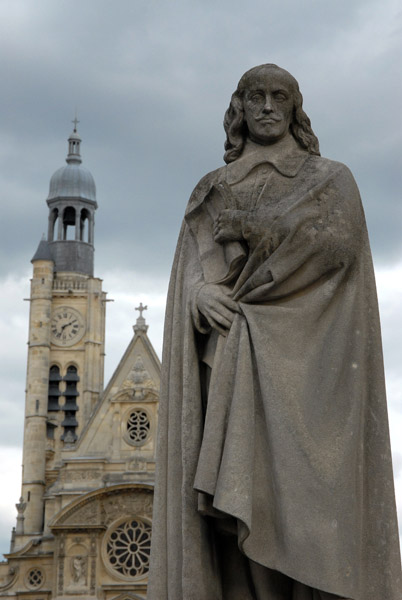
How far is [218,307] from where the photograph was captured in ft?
10.6

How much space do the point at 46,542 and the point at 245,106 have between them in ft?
119

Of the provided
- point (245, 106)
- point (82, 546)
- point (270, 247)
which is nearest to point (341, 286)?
point (270, 247)

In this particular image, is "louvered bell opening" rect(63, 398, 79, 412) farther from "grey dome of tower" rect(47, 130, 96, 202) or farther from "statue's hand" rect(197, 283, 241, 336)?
"statue's hand" rect(197, 283, 241, 336)

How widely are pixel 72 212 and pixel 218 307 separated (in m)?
52.1

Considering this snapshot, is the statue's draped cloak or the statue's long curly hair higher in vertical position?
the statue's long curly hair

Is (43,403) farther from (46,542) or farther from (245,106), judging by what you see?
(245,106)

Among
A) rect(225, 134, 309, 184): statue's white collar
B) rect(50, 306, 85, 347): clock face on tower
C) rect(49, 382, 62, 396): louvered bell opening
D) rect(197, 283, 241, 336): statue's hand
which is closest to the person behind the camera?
rect(197, 283, 241, 336): statue's hand

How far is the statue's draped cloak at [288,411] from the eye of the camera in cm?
296

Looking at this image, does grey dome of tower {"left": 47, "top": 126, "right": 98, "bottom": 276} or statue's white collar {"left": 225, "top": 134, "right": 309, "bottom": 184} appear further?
grey dome of tower {"left": 47, "top": 126, "right": 98, "bottom": 276}

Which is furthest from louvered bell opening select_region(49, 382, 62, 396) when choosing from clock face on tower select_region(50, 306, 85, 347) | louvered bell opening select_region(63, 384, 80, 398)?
clock face on tower select_region(50, 306, 85, 347)

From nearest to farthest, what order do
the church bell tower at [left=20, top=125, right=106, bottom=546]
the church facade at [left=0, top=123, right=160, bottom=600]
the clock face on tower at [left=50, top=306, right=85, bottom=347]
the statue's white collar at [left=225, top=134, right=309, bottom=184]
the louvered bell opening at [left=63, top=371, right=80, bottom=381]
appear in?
the statue's white collar at [left=225, top=134, right=309, bottom=184], the church facade at [left=0, top=123, right=160, bottom=600], the church bell tower at [left=20, top=125, right=106, bottom=546], the louvered bell opening at [left=63, top=371, right=80, bottom=381], the clock face on tower at [left=50, top=306, right=85, bottom=347]

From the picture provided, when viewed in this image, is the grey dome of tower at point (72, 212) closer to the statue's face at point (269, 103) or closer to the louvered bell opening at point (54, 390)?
the louvered bell opening at point (54, 390)

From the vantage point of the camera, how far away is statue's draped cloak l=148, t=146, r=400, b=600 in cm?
296

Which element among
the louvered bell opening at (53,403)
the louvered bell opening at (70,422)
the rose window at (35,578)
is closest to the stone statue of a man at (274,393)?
the rose window at (35,578)
